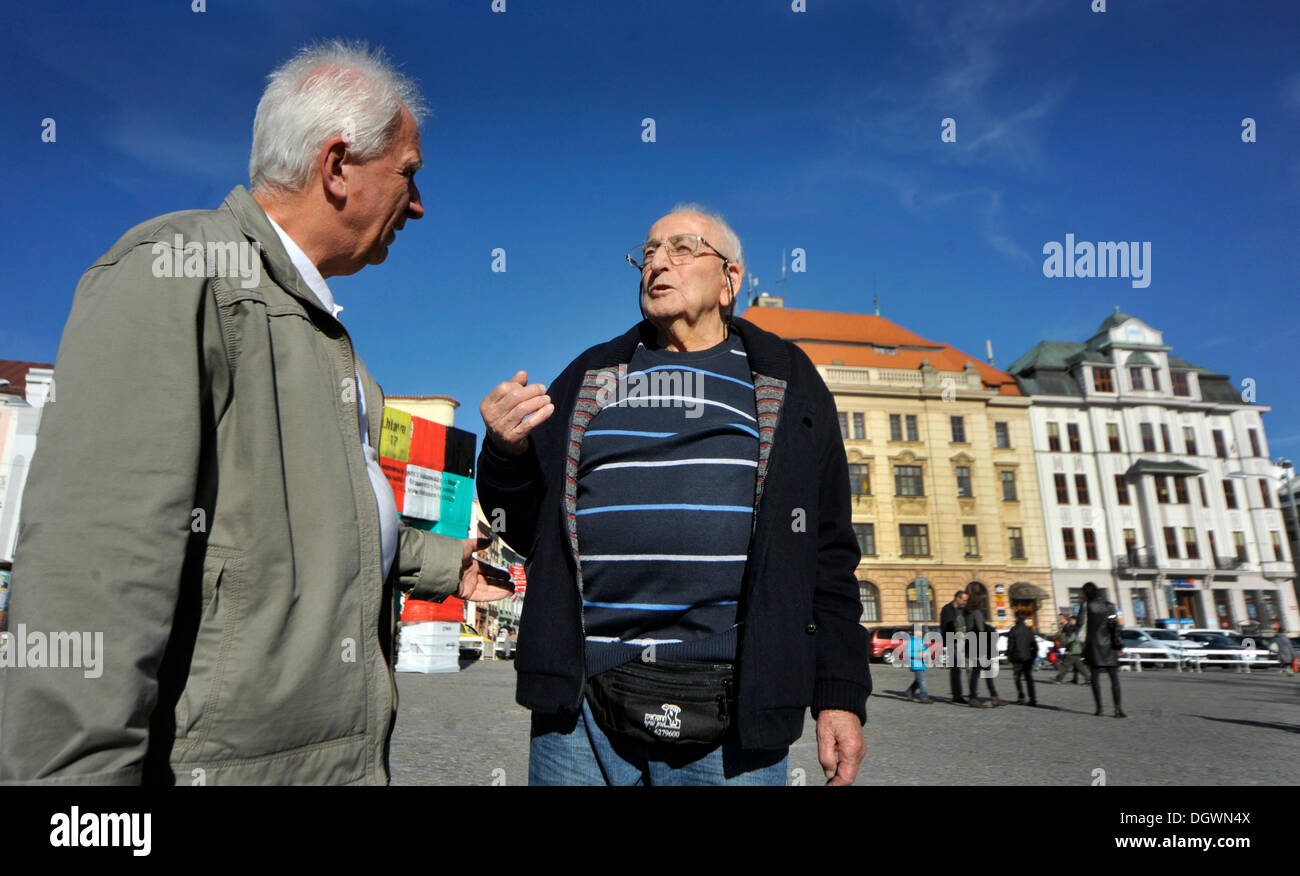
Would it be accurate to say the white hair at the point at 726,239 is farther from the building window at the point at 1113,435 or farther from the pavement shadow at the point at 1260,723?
the building window at the point at 1113,435

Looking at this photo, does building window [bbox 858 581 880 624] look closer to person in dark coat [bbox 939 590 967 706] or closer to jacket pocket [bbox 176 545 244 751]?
person in dark coat [bbox 939 590 967 706]

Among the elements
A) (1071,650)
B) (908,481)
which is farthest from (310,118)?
(908,481)

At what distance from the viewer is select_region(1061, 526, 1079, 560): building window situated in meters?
45.6

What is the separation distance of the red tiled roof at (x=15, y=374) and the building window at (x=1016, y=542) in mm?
55246

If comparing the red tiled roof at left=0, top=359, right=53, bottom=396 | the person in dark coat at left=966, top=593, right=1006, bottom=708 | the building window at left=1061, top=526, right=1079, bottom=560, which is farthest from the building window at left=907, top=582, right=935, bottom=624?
the red tiled roof at left=0, top=359, right=53, bottom=396

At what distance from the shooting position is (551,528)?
231 cm

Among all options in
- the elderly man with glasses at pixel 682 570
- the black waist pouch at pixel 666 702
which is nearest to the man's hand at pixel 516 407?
the elderly man with glasses at pixel 682 570

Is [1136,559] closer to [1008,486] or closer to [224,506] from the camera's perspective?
[1008,486]

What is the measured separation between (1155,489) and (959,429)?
12718mm

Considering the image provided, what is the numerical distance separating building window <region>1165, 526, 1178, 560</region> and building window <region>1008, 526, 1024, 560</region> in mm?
9235

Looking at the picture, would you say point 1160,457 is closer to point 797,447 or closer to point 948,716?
point 948,716

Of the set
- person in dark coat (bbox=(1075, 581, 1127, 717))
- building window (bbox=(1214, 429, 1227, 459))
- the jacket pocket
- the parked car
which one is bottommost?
the parked car

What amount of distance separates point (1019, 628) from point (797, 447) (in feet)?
45.6
